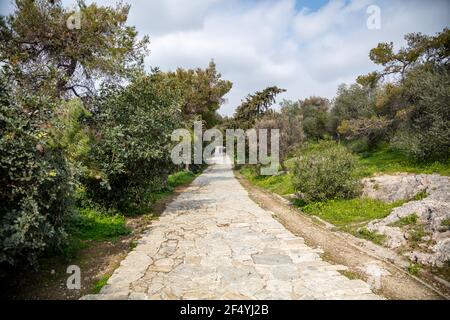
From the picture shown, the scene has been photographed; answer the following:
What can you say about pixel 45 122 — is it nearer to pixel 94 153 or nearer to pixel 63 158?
pixel 63 158

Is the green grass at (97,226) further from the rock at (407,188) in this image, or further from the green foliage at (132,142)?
the rock at (407,188)

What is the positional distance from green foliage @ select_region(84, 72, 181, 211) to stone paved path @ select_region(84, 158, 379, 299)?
2219 millimetres

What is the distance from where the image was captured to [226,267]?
240 inches

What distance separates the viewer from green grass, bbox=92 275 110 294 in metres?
5.19


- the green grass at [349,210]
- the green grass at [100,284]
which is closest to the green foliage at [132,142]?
the green grass at [100,284]

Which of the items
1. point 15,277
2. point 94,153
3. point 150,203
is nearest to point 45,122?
point 15,277

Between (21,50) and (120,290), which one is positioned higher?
(21,50)

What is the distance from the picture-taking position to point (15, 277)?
5430mm

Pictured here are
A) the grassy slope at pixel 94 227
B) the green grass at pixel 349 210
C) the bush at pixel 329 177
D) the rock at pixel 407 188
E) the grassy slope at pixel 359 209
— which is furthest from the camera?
the bush at pixel 329 177

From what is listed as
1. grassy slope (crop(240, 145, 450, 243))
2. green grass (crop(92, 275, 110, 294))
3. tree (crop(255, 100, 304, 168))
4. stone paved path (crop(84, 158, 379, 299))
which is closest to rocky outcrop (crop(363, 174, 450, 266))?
grassy slope (crop(240, 145, 450, 243))

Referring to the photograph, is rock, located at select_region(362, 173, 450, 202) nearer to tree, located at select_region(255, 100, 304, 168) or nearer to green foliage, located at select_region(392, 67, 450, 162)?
green foliage, located at select_region(392, 67, 450, 162)

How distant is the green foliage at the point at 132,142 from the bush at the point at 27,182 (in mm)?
3628

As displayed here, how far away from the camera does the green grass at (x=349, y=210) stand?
9.68 meters
